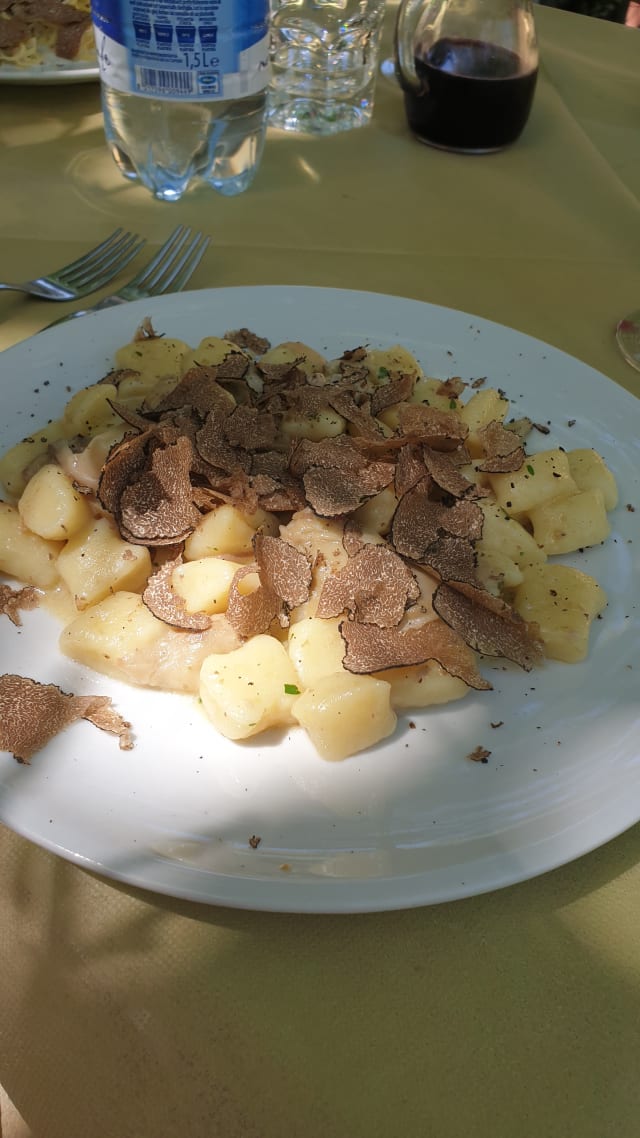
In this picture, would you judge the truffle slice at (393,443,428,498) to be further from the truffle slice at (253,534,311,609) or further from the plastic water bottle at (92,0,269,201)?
the plastic water bottle at (92,0,269,201)

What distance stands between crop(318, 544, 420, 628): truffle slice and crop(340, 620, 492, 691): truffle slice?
23 millimetres

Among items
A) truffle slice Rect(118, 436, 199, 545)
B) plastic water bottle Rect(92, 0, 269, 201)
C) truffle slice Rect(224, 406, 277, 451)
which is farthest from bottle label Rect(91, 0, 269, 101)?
truffle slice Rect(118, 436, 199, 545)

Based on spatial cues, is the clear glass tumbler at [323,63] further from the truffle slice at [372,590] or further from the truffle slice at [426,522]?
the truffle slice at [372,590]

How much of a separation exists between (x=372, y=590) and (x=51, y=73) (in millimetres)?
2176

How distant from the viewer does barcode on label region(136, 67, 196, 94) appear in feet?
6.50

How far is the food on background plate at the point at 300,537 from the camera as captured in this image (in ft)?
3.85

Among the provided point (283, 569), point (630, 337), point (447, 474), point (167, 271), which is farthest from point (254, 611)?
point (630, 337)

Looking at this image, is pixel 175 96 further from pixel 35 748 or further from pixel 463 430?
pixel 35 748

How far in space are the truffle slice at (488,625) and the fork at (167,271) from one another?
1106 mm

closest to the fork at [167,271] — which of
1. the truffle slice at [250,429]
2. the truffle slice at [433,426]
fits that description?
the truffle slice at [250,429]

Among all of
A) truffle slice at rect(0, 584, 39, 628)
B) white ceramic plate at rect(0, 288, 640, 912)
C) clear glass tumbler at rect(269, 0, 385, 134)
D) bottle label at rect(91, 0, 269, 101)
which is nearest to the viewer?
white ceramic plate at rect(0, 288, 640, 912)

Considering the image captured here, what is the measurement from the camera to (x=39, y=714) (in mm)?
1075

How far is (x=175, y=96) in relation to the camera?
202 centimetres

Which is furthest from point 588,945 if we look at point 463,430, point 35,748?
point 463,430
